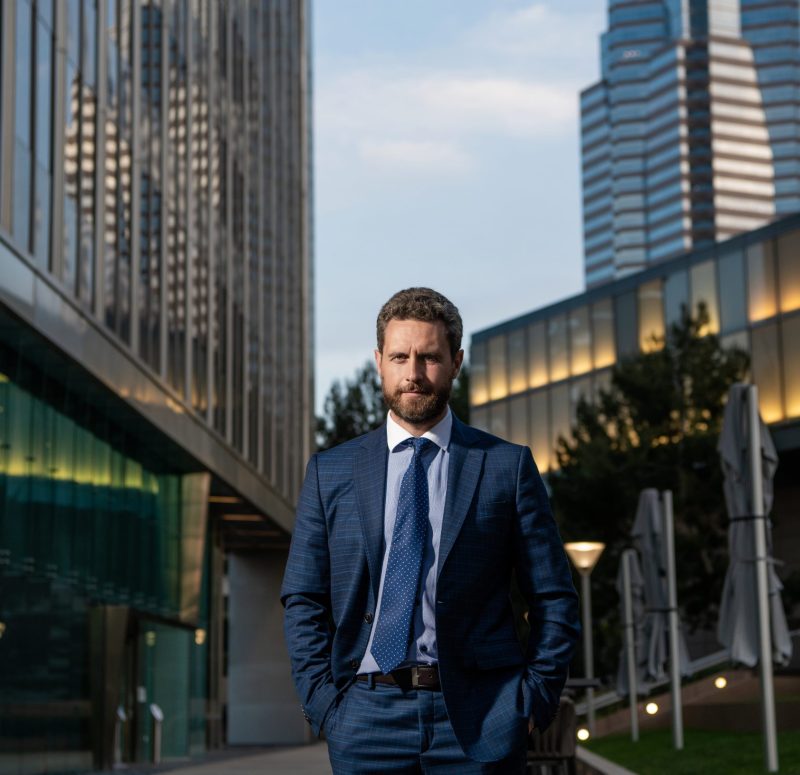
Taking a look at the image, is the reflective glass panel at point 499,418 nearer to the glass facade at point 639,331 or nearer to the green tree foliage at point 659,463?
the glass facade at point 639,331

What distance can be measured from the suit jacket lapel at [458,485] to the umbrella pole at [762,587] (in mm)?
11237

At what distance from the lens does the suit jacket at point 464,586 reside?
13.2 feet

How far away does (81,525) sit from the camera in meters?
22.8

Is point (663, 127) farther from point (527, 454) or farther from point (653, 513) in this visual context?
point (527, 454)

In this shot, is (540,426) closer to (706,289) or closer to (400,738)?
(706,289)

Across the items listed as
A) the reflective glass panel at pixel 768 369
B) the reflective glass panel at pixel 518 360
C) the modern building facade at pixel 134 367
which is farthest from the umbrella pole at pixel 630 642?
the reflective glass panel at pixel 518 360

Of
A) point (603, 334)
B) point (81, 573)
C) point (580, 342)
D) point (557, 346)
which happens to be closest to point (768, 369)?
point (603, 334)

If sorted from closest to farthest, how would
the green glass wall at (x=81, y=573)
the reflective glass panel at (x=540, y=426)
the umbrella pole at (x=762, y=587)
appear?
the umbrella pole at (x=762, y=587) < the green glass wall at (x=81, y=573) < the reflective glass panel at (x=540, y=426)

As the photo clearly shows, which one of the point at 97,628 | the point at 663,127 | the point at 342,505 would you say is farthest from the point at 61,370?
the point at 663,127

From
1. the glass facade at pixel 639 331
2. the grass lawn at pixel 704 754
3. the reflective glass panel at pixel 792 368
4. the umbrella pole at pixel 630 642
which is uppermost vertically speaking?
the glass facade at pixel 639 331

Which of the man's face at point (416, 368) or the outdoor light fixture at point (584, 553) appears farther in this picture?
the outdoor light fixture at point (584, 553)

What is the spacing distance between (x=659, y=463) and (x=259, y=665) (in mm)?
13032

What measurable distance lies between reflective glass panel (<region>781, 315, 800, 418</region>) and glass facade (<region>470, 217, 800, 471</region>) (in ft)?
0.09

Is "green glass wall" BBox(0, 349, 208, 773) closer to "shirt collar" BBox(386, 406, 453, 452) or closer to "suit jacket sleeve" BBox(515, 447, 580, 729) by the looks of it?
"shirt collar" BBox(386, 406, 453, 452)
